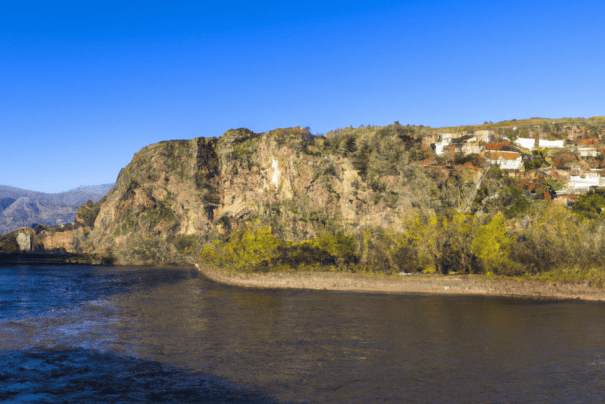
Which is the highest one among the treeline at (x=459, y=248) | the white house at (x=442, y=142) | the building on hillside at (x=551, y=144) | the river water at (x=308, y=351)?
the white house at (x=442, y=142)

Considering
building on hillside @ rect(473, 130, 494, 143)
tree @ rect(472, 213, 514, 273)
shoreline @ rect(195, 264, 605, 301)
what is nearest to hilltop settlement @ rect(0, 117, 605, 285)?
tree @ rect(472, 213, 514, 273)

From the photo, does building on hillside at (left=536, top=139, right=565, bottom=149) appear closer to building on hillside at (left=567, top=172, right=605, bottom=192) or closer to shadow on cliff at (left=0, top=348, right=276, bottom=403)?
building on hillside at (left=567, top=172, right=605, bottom=192)

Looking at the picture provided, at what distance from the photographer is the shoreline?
71.8 metres

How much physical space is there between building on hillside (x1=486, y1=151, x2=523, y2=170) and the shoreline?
56.2 m

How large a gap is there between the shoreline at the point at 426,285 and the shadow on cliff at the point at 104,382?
53.8m

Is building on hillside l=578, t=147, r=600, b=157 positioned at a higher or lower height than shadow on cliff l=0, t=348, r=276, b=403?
higher

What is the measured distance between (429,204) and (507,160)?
26236 mm

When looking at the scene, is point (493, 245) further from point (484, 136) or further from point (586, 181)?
point (484, 136)

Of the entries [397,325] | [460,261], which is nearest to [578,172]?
[460,261]

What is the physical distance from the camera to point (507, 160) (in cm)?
12412

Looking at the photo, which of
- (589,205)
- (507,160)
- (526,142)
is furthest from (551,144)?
(589,205)

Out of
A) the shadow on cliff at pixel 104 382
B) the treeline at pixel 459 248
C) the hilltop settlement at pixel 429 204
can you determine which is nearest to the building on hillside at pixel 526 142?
the hilltop settlement at pixel 429 204

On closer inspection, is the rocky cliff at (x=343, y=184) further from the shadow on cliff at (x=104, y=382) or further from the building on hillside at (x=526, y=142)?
the shadow on cliff at (x=104, y=382)

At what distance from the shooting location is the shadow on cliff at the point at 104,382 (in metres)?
30.8
